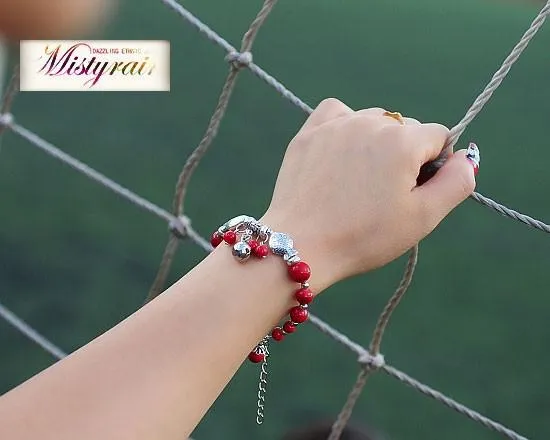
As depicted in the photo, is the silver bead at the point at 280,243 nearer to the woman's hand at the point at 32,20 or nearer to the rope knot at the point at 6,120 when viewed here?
the woman's hand at the point at 32,20

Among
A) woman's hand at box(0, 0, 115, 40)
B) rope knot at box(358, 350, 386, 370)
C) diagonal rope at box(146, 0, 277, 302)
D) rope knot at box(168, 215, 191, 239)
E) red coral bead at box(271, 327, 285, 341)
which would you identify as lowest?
red coral bead at box(271, 327, 285, 341)

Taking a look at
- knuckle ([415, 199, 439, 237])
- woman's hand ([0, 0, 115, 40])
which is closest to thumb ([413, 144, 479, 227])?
knuckle ([415, 199, 439, 237])

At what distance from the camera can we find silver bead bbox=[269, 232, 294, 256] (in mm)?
353

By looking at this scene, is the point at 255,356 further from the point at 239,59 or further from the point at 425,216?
the point at 239,59

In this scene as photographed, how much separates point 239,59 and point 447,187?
30 cm

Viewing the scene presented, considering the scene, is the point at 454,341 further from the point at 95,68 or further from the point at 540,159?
the point at 95,68

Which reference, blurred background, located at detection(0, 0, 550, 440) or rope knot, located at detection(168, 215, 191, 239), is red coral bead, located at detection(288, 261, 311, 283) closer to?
rope knot, located at detection(168, 215, 191, 239)

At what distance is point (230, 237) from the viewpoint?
0.36 meters

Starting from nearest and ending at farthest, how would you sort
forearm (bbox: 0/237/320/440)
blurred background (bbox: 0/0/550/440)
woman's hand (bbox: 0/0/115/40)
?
forearm (bbox: 0/237/320/440)
woman's hand (bbox: 0/0/115/40)
blurred background (bbox: 0/0/550/440)

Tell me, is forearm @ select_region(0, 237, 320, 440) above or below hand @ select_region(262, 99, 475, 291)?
below

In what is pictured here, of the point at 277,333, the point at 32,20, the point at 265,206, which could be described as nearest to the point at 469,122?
the point at 277,333

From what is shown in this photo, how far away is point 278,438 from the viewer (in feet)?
5.00

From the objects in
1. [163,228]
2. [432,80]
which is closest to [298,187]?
[163,228]

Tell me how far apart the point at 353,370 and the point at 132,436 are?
4.78ft
